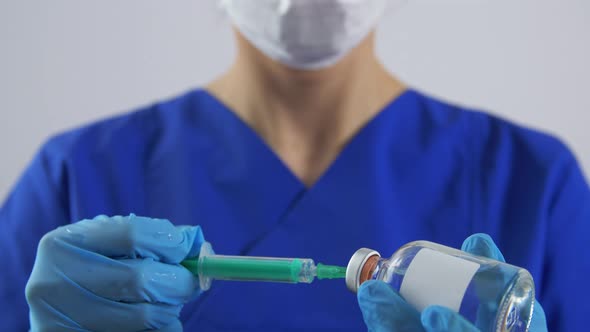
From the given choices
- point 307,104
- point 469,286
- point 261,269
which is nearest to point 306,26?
point 307,104

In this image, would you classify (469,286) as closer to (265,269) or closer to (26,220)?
(265,269)

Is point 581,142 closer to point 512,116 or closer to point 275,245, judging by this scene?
point 512,116

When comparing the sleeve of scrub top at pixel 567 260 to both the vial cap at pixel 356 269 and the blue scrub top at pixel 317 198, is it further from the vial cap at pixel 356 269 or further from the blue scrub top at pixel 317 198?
the vial cap at pixel 356 269

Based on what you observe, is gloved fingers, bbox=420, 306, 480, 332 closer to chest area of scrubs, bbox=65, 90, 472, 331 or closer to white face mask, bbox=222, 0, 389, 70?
chest area of scrubs, bbox=65, 90, 472, 331

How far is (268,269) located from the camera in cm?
71

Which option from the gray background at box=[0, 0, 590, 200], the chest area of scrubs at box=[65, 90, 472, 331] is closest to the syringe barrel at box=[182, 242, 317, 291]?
the chest area of scrubs at box=[65, 90, 472, 331]

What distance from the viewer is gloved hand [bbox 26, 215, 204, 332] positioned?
0.72 meters

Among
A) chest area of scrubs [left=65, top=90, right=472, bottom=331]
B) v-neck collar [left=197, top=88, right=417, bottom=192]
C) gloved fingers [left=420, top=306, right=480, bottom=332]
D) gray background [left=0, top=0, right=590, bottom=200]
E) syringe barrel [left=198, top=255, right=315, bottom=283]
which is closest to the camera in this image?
gloved fingers [left=420, top=306, right=480, bottom=332]

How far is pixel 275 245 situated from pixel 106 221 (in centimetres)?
31

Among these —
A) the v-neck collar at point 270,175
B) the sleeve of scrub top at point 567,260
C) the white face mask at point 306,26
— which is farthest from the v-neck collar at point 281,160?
the sleeve of scrub top at point 567,260

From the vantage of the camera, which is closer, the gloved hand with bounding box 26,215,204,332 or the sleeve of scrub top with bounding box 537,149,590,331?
the gloved hand with bounding box 26,215,204,332

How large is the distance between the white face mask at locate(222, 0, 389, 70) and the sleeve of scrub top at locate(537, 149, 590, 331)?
14.8 inches

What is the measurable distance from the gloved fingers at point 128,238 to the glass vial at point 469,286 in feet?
0.79

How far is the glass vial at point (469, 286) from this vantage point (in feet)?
1.94
